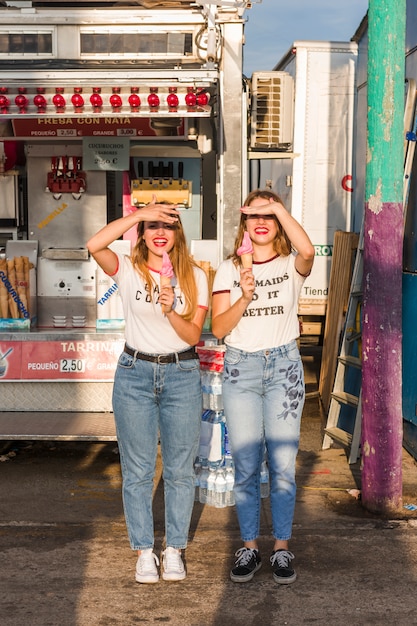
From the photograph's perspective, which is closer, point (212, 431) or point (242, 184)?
point (212, 431)

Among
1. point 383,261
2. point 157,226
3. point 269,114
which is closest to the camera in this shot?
point 157,226

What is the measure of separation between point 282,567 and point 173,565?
0.59 meters

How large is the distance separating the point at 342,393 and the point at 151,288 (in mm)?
3321

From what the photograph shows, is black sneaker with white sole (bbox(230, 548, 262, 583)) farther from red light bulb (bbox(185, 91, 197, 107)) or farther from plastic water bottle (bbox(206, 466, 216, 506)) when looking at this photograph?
red light bulb (bbox(185, 91, 197, 107))

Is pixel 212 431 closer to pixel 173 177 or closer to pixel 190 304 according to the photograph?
pixel 190 304

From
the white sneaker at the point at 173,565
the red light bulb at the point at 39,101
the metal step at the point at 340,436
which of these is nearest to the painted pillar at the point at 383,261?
the metal step at the point at 340,436

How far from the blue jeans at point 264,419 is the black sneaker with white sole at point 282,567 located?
0.11 meters

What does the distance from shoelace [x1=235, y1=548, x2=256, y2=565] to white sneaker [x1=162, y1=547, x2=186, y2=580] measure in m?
0.31

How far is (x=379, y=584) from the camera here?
5207 millimetres

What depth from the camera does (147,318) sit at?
201 inches

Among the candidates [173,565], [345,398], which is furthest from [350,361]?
[173,565]

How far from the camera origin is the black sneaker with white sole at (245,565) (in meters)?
5.20

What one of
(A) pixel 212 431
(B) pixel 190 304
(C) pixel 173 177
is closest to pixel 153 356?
(B) pixel 190 304

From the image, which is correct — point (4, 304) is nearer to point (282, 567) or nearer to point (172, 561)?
point (172, 561)
